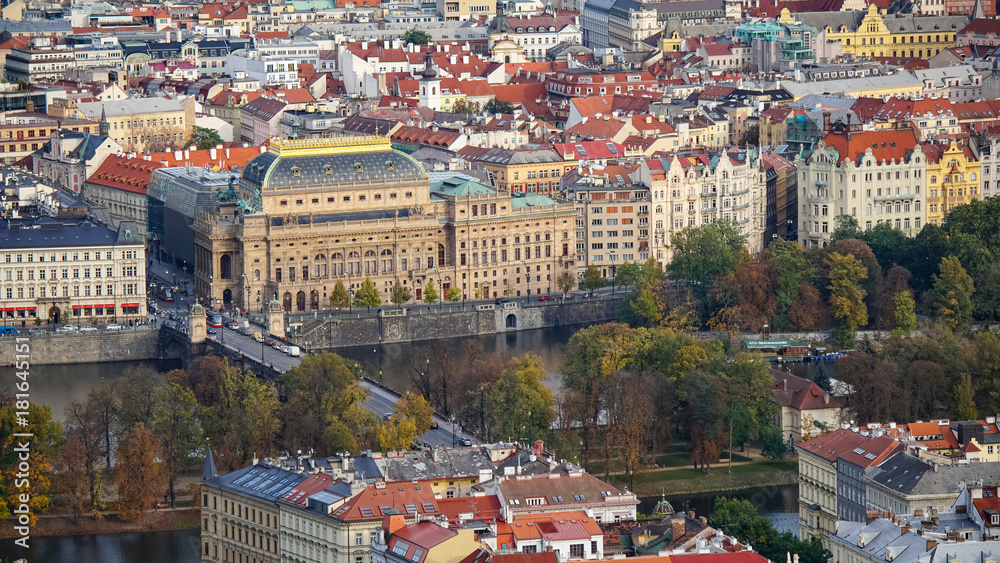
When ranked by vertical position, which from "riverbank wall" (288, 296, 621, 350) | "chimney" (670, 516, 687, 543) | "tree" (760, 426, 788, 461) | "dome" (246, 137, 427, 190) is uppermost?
"dome" (246, 137, 427, 190)

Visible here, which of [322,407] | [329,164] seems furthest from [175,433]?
[329,164]

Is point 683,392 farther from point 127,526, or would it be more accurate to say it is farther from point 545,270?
point 545,270

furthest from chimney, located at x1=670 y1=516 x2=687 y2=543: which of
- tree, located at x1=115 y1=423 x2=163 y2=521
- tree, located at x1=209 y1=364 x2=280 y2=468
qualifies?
tree, located at x1=115 y1=423 x2=163 y2=521

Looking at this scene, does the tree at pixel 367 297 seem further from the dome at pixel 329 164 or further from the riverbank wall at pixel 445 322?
the dome at pixel 329 164

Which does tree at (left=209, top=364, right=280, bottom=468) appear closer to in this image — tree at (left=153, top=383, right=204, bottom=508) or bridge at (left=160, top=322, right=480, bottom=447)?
tree at (left=153, top=383, right=204, bottom=508)

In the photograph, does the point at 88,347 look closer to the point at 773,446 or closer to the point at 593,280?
the point at 593,280

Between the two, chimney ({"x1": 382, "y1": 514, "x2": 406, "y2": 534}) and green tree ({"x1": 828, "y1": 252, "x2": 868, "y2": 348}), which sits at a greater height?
green tree ({"x1": 828, "y1": 252, "x2": 868, "y2": 348})
